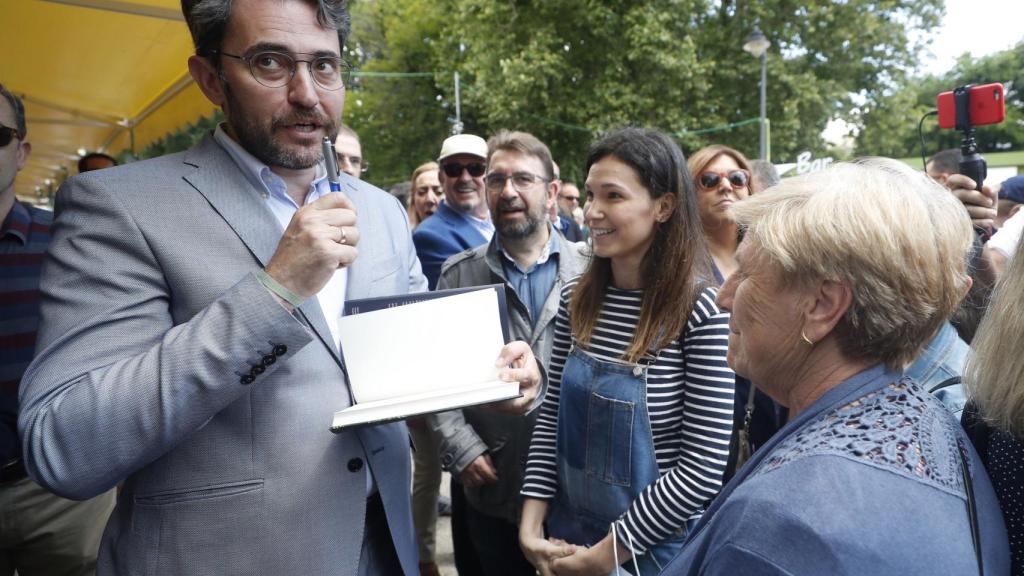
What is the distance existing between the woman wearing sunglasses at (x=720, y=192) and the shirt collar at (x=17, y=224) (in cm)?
287

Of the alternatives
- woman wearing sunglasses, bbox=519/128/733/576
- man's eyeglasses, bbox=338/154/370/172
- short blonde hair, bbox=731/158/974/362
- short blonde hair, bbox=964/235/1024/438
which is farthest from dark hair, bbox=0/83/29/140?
short blonde hair, bbox=964/235/1024/438

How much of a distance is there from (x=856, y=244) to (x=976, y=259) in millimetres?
1772

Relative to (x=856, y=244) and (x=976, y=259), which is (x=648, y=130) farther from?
(x=976, y=259)

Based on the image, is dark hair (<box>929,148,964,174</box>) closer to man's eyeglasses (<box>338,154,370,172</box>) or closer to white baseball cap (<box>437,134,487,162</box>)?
white baseball cap (<box>437,134,487,162</box>)

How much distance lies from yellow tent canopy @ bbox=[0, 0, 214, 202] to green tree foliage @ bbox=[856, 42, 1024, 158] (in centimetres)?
441

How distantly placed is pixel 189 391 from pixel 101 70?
4.26m

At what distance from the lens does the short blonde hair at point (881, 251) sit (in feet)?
3.53

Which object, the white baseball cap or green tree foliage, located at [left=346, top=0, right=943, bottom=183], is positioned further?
green tree foliage, located at [left=346, top=0, right=943, bottom=183]

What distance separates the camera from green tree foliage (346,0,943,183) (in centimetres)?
1505

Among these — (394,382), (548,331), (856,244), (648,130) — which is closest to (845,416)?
(856,244)

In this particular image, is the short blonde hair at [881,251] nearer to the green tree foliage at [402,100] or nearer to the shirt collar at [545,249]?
the shirt collar at [545,249]

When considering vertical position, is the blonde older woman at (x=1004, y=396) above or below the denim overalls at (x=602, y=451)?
above

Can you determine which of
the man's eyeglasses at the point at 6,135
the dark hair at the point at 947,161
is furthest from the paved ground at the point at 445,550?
the dark hair at the point at 947,161

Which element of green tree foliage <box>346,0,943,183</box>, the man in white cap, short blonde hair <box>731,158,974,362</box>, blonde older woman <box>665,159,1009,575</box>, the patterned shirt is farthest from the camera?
green tree foliage <box>346,0,943,183</box>
